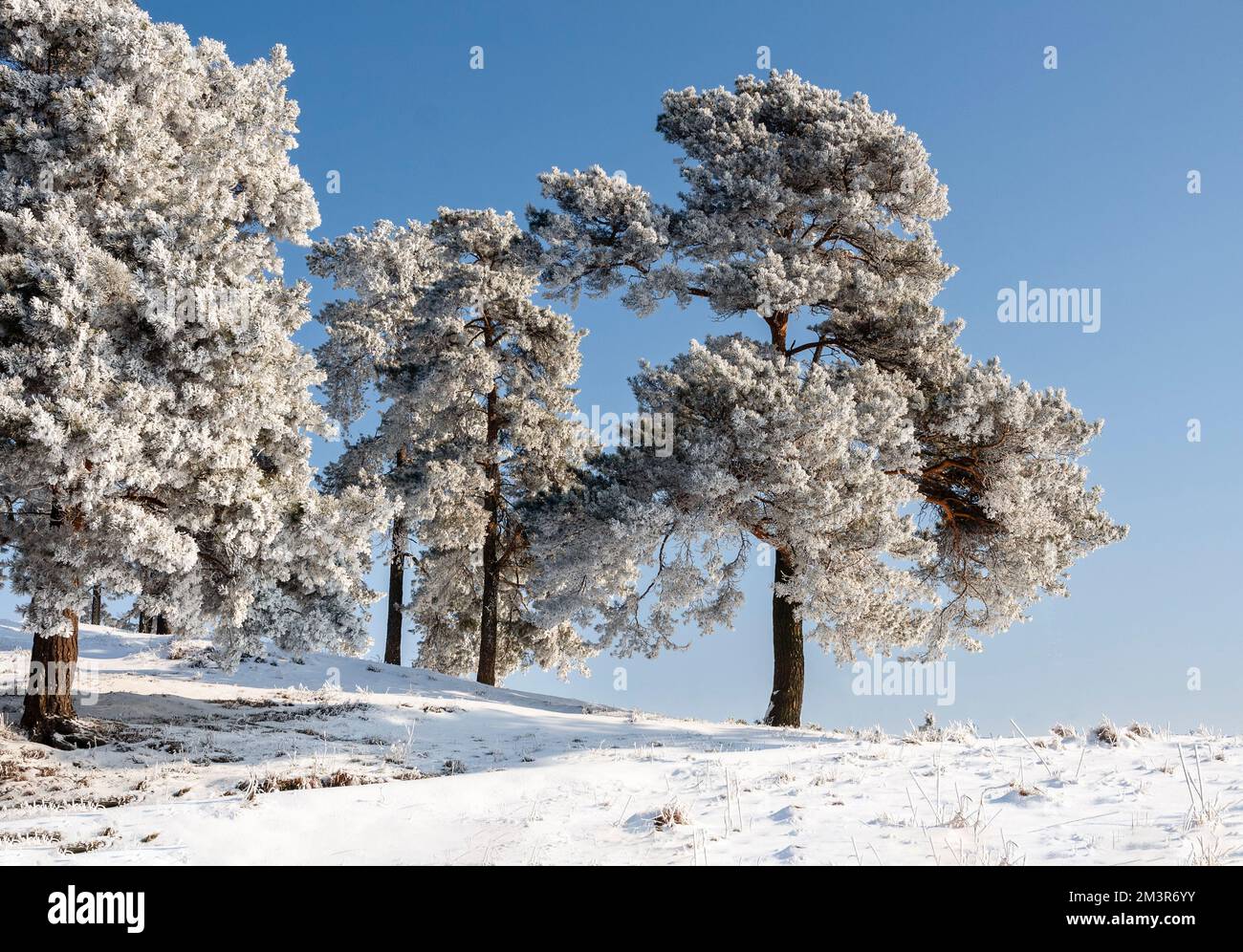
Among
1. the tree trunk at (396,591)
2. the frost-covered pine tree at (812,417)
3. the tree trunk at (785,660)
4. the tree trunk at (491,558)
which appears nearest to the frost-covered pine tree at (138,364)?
the frost-covered pine tree at (812,417)

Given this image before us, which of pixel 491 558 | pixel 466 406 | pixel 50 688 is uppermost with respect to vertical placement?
pixel 466 406

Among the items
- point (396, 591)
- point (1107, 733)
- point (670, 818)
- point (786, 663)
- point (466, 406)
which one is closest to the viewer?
point (670, 818)

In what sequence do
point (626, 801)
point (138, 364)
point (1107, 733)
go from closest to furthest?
point (626, 801) < point (1107, 733) < point (138, 364)

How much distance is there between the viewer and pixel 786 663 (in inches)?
738

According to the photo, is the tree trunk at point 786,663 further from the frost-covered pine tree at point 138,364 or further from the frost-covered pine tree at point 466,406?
the frost-covered pine tree at point 138,364

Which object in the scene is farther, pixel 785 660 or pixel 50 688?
pixel 785 660

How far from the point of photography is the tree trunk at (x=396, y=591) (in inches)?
1076

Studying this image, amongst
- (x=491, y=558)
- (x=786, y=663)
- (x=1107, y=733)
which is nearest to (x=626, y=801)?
(x=1107, y=733)

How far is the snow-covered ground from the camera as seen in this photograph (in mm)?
6043

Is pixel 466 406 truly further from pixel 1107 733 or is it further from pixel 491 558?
pixel 1107 733

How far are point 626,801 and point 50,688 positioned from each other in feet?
33.2

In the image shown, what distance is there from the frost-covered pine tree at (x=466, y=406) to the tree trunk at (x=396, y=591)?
0.09m
